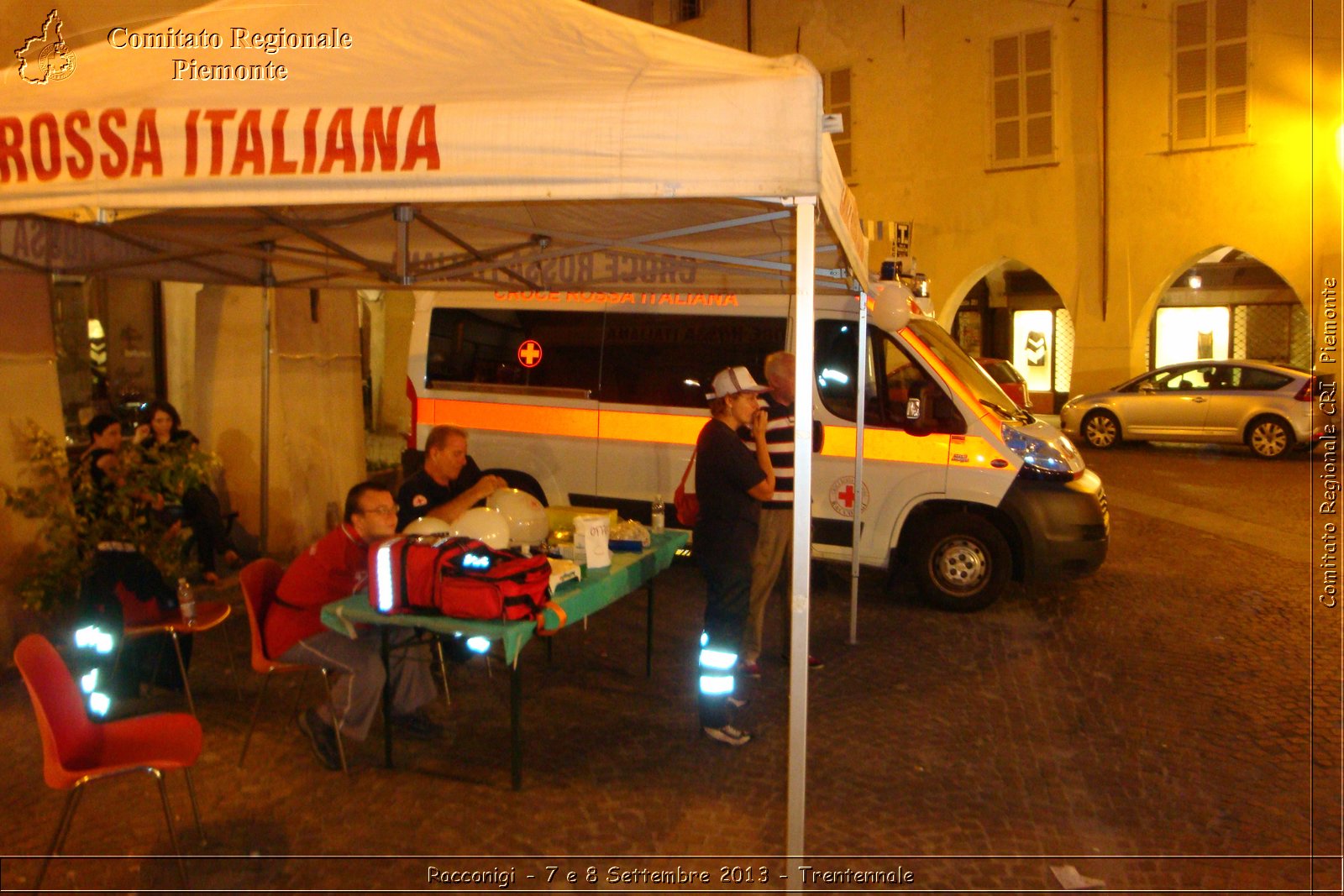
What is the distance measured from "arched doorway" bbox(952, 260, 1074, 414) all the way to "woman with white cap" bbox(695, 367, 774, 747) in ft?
58.1

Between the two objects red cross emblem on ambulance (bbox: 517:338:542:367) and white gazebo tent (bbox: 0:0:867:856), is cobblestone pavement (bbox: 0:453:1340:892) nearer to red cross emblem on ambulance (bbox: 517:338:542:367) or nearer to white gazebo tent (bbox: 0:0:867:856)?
white gazebo tent (bbox: 0:0:867:856)

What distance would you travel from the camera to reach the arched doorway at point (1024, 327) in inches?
872

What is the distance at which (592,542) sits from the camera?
4.87 meters

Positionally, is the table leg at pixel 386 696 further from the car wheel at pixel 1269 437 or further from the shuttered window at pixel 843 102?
the shuttered window at pixel 843 102

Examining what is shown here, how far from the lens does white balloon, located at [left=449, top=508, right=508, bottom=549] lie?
4.67 metres

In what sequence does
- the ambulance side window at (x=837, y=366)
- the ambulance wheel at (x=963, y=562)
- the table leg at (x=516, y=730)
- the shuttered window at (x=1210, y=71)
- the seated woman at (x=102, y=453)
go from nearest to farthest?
the table leg at (x=516, y=730) < the seated woman at (x=102, y=453) < the ambulance wheel at (x=963, y=562) < the ambulance side window at (x=837, y=366) < the shuttered window at (x=1210, y=71)

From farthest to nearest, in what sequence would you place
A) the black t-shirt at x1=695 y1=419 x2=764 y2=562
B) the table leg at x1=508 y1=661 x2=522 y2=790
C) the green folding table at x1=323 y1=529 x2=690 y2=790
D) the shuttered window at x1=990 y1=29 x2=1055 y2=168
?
the shuttered window at x1=990 y1=29 x2=1055 y2=168, the black t-shirt at x1=695 y1=419 x2=764 y2=562, the table leg at x1=508 y1=661 x2=522 y2=790, the green folding table at x1=323 y1=529 x2=690 y2=790

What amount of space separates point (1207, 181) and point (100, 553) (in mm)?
17684

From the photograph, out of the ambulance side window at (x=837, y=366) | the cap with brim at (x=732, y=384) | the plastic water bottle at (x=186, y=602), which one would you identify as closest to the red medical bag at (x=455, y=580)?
the plastic water bottle at (x=186, y=602)

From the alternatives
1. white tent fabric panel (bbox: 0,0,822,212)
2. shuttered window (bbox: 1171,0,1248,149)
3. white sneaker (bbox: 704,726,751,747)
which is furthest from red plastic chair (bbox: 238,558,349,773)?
shuttered window (bbox: 1171,0,1248,149)

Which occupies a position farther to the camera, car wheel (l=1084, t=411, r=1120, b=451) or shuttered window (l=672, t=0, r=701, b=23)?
shuttered window (l=672, t=0, r=701, b=23)

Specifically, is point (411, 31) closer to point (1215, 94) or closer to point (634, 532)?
point (634, 532)

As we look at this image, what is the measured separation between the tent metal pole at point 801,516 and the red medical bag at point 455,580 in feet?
4.09

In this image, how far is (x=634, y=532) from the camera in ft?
17.6
